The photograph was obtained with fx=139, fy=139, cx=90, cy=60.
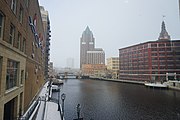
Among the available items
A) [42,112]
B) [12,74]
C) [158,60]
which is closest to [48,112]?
[42,112]

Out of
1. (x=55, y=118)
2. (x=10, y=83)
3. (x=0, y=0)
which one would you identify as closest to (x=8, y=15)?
(x=0, y=0)

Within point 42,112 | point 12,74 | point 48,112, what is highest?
point 12,74

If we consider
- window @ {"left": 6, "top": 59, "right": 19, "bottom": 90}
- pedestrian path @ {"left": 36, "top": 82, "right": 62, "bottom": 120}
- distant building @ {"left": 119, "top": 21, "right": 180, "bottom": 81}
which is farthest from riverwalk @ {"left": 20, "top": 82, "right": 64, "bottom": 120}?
distant building @ {"left": 119, "top": 21, "right": 180, "bottom": 81}

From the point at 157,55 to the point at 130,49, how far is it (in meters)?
24.4

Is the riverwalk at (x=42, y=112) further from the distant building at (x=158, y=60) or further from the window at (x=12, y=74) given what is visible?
the distant building at (x=158, y=60)

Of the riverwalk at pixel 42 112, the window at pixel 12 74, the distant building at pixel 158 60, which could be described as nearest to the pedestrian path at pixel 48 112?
the riverwalk at pixel 42 112

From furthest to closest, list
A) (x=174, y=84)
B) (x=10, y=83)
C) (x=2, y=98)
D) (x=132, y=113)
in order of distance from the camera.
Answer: (x=174, y=84), (x=132, y=113), (x=10, y=83), (x=2, y=98)

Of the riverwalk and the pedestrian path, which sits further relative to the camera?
the pedestrian path

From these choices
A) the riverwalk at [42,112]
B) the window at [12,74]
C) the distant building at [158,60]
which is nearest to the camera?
the window at [12,74]

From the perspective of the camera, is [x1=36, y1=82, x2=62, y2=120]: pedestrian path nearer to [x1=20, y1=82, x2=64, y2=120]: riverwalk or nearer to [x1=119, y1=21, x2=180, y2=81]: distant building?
[x1=20, y1=82, x2=64, y2=120]: riverwalk

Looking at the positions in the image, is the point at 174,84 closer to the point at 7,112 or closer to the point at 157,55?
the point at 157,55

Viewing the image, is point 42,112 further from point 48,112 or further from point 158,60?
point 158,60

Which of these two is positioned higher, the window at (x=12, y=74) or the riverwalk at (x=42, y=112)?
the window at (x=12, y=74)

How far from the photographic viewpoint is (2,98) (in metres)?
10.3
